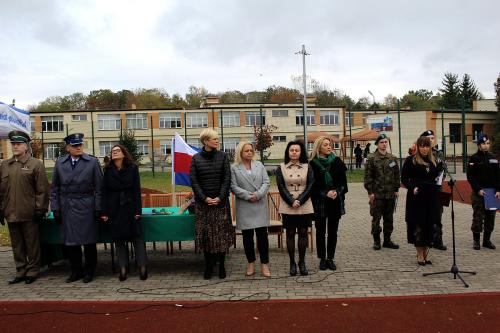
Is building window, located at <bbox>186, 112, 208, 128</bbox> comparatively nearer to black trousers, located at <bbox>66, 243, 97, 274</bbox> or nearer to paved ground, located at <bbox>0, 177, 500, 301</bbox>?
paved ground, located at <bbox>0, 177, 500, 301</bbox>

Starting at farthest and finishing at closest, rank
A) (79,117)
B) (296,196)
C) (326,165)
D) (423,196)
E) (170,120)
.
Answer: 1. (170,120)
2. (79,117)
3. (423,196)
4. (326,165)
5. (296,196)

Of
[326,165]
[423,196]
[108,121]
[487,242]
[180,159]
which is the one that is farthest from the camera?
[108,121]

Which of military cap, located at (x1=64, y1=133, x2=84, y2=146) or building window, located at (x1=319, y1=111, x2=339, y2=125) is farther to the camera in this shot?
building window, located at (x1=319, y1=111, x2=339, y2=125)

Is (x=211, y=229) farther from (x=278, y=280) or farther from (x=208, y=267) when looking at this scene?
(x=278, y=280)

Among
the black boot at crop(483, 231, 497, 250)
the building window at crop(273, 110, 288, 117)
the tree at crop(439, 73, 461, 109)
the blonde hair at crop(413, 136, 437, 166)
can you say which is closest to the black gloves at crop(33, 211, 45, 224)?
the blonde hair at crop(413, 136, 437, 166)

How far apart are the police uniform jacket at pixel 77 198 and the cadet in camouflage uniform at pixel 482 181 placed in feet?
19.4

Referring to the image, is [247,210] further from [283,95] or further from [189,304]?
[283,95]

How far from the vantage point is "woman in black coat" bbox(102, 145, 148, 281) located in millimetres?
6137

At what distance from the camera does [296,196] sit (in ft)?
20.6

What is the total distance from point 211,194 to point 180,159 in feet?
4.99

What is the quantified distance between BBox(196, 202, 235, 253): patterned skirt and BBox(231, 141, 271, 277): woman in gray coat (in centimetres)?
23

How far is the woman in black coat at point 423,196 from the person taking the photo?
22.0 ft

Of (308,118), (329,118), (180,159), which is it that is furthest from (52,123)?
(180,159)

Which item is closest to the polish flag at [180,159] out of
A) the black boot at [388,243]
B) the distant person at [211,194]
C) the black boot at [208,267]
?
the distant person at [211,194]
